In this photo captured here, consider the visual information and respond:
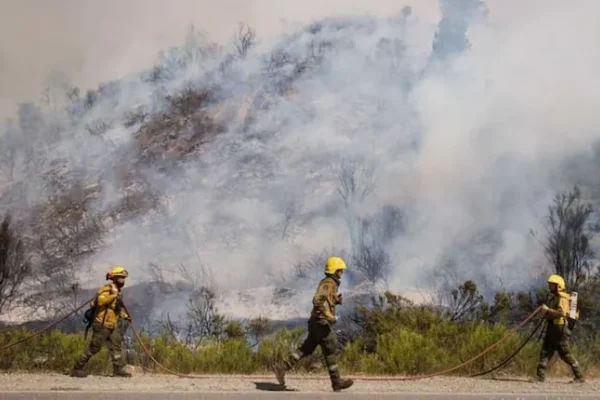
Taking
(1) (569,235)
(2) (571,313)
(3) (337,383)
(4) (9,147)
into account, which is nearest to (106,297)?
(3) (337,383)

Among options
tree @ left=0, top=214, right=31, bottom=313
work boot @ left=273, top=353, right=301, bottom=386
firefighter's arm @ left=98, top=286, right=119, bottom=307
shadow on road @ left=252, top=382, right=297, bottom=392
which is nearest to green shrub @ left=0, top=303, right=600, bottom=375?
firefighter's arm @ left=98, top=286, right=119, bottom=307

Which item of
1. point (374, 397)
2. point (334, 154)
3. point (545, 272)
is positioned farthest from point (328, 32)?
point (374, 397)

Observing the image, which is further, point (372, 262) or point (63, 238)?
point (63, 238)

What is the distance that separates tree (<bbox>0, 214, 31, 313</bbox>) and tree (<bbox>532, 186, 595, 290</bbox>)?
19510mm

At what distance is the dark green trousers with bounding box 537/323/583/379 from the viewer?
404 inches

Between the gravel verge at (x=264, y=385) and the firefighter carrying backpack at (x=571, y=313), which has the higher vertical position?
the firefighter carrying backpack at (x=571, y=313)

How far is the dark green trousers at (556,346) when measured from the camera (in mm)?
10273

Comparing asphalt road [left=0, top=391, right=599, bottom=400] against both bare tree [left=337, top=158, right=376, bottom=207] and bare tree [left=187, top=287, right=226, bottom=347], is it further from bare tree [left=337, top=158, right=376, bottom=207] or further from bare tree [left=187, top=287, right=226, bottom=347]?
bare tree [left=337, top=158, right=376, bottom=207]

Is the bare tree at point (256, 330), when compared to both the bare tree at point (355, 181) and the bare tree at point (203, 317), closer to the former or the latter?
the bare tree at point (203, 317)

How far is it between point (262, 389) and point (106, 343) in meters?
3.03

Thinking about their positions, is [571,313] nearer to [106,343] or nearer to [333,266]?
[333,266]

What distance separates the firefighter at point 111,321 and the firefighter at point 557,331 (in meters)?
5.79

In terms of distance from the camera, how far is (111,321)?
10.7 metres

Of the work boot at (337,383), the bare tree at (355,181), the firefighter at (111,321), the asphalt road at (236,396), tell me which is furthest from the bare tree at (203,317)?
the asphalt road at (236,396)
